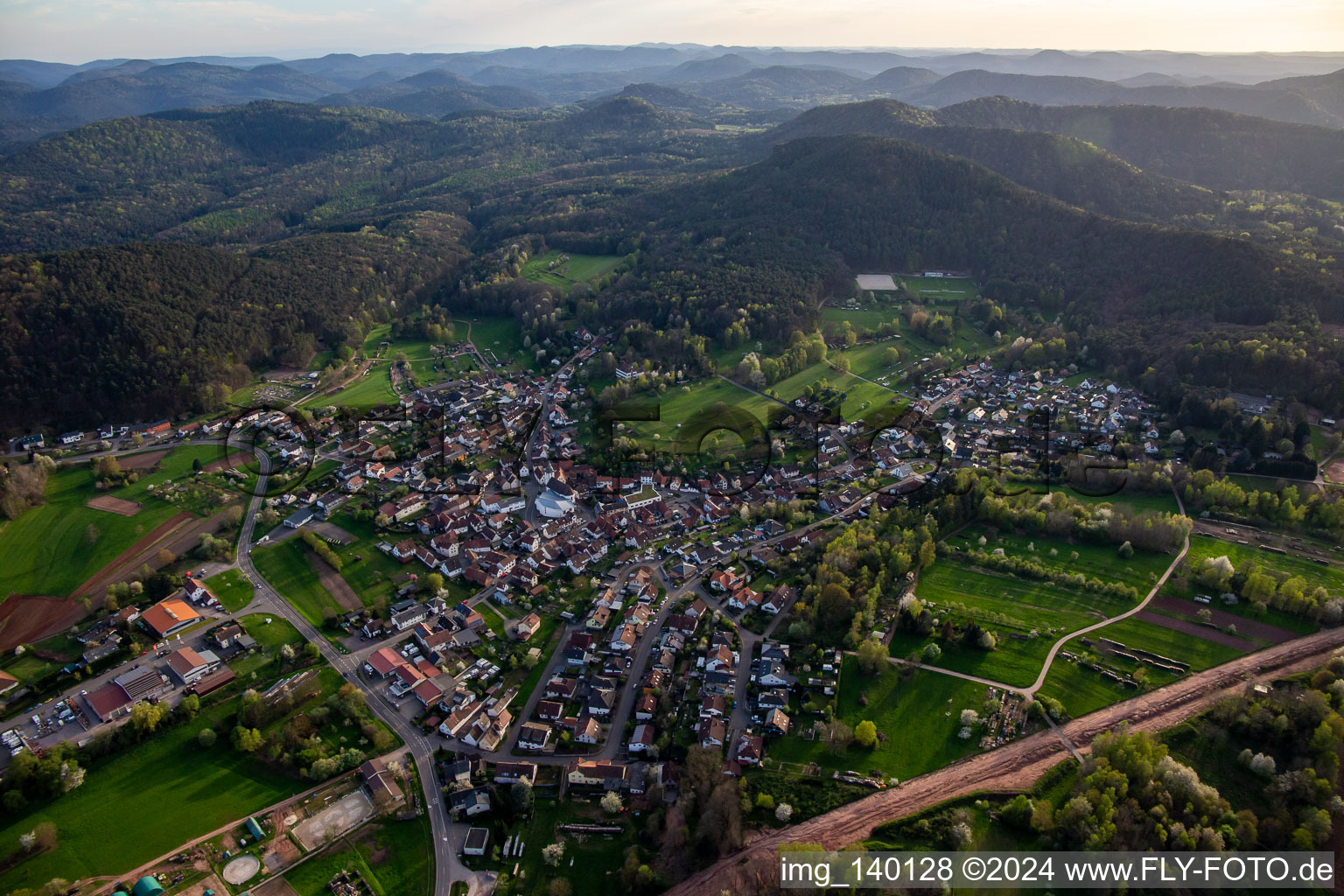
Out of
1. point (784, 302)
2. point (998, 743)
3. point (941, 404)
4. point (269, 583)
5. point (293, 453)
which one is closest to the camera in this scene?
point (998, 743)

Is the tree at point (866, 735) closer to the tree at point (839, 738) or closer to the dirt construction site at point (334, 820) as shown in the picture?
the tree at point (839, 738)

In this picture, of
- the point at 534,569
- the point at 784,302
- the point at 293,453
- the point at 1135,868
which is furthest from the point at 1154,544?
the point at 293,453

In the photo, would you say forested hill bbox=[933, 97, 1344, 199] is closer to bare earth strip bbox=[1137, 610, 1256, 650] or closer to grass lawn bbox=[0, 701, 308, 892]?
bare earth strip bbox=[1137, 610, 1256, 650]

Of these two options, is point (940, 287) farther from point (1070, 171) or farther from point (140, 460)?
point (140, 460)

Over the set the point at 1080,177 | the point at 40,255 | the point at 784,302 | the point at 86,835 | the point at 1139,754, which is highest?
the point at 1080,177

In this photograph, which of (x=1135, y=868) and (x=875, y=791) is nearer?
(x=1135, y=868)

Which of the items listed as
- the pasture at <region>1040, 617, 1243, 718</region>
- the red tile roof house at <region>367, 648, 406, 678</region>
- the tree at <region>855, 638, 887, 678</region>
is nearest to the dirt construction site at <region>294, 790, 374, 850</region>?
the red tile roof house at <region>367, 648, 406, 678</region>

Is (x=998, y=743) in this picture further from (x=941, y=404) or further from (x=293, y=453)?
(x=293, y=453)
